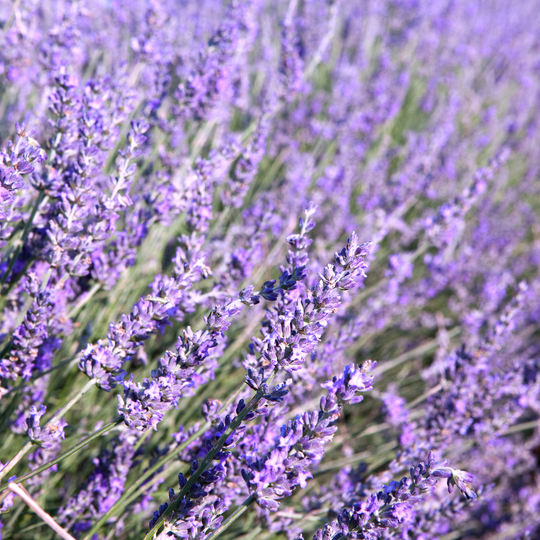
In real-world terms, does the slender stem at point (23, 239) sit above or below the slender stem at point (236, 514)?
above

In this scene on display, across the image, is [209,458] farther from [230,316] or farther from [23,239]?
[23,239]

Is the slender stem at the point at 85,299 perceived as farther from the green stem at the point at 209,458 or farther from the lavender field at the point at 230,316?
the green stem at the point at 209,458

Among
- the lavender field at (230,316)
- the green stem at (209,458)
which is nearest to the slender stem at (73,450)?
the lavender field at (230,316)

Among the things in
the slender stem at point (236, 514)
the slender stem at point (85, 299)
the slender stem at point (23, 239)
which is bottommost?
the slender stem at point (236, 514)

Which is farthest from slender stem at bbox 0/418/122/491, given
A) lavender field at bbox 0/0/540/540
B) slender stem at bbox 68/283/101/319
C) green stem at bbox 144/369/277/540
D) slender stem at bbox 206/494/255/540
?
slender stem at bbox 68/283/101/319

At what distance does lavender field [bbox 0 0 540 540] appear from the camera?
1.02 metres

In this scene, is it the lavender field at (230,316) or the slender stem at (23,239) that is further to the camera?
the slender stem at (23,239)

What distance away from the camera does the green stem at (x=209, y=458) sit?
0.93 metres

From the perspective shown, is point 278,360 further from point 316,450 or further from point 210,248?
point 210,248

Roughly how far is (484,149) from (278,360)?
5302 mm

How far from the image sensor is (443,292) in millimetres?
3559

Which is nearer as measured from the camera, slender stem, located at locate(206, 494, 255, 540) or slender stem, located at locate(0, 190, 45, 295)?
slender stem, located at locate(206, 494, 255, 540)

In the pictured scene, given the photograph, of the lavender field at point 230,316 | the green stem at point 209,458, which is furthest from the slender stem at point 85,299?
the green stem at point 209,458

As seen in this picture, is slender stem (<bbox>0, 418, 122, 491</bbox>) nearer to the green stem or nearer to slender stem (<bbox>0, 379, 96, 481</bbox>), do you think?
slender stem (<bbox>0, 379, 96, 481</bbox>)
